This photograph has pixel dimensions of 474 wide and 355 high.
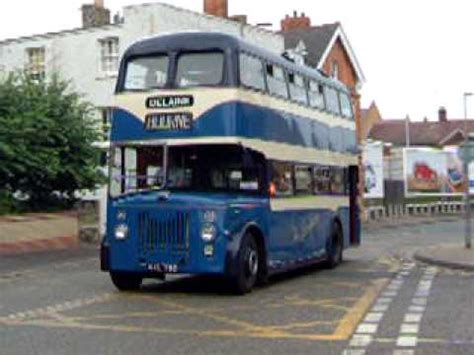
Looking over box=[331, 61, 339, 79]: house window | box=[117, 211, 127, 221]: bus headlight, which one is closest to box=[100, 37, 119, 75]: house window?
box=[331, 61, 339, 79]: house window

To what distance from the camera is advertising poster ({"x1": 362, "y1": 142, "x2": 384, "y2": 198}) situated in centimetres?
5469

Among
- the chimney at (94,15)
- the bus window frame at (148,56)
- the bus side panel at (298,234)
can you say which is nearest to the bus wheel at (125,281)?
the bus side panel at (298,234)

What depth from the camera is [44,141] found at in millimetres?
27312

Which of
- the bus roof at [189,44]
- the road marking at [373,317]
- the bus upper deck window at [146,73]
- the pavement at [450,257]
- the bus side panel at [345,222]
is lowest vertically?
the road marking at [373,317]

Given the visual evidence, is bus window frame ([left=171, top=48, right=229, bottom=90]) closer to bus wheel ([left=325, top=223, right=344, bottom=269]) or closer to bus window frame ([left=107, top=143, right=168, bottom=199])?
bus window frame ([left=107, top=143, right=168, bottom=199])

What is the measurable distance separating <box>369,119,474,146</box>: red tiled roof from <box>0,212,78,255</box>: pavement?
86.2 meters

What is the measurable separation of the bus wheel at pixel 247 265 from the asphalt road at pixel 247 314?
24 centimetres

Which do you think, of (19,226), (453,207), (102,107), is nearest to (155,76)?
(19,226)

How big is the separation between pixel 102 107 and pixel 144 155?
23.7 meters

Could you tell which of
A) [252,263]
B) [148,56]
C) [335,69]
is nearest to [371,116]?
[335,69]

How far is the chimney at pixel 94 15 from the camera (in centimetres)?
4300

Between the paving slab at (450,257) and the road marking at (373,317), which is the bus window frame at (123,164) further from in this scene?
the paving slab at (450,257)

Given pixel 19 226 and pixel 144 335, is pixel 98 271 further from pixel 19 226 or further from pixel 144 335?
pixel 144 335

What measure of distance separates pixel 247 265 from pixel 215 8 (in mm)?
30350
